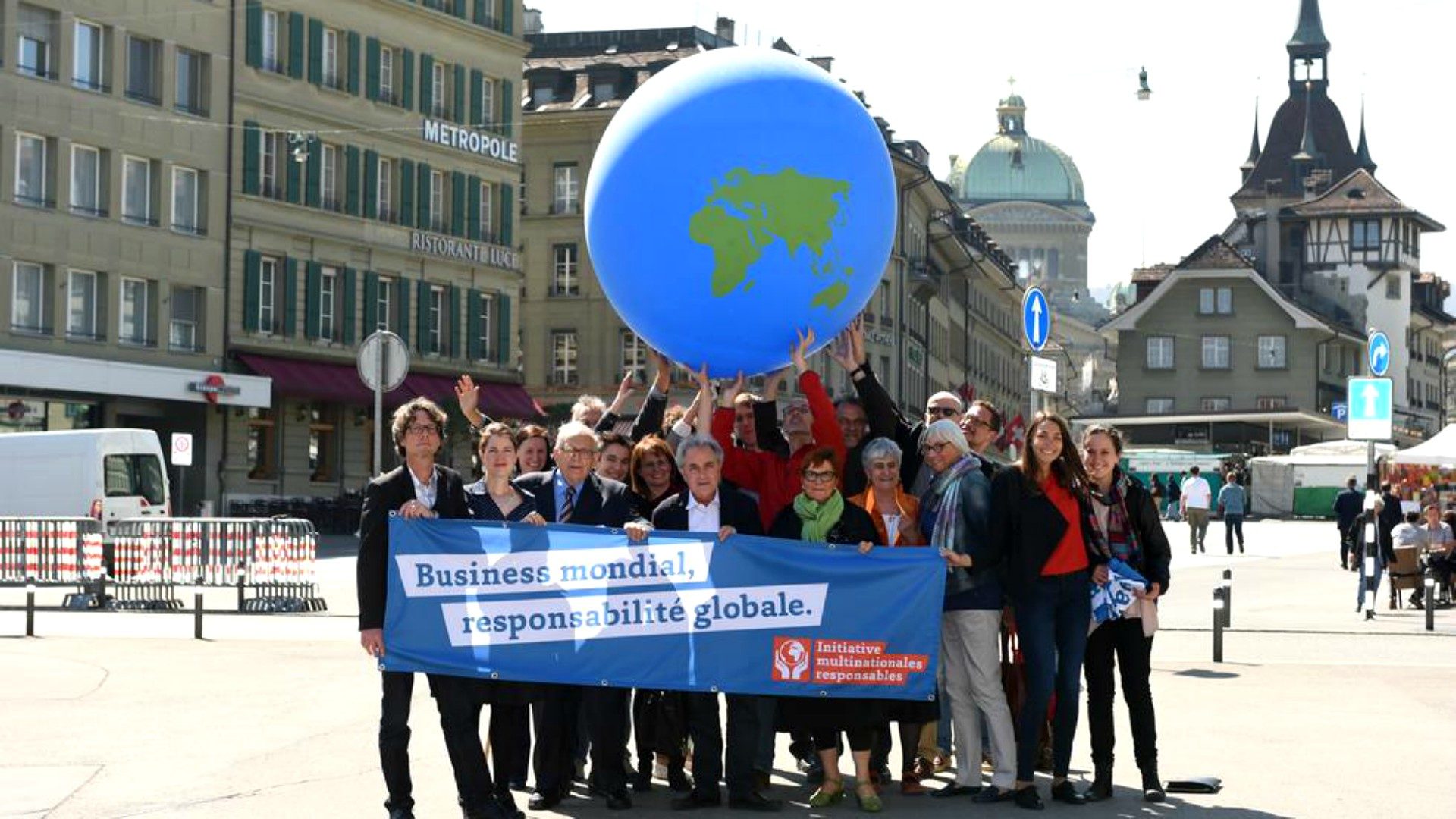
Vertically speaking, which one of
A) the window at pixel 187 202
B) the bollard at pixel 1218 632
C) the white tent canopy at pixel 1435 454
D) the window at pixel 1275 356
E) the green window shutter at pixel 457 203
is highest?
the green window shutter at pixel 457 203

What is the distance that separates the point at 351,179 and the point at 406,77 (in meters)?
3.68

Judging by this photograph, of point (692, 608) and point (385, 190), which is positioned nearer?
point (692, 608)

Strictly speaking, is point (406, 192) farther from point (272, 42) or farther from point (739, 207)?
point (739, 207)

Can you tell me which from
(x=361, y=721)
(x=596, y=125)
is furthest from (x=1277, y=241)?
(x=361, y=721)

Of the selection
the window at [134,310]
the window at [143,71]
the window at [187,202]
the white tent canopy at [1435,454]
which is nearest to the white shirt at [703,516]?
the white tent canopy at [1435,454]

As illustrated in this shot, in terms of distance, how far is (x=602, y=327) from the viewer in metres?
72.6

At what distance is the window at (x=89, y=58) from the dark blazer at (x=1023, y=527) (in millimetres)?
42961

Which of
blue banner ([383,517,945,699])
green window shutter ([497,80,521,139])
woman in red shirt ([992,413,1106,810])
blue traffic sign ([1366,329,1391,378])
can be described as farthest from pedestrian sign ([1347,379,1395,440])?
green window shutter ([497,80,521,139])

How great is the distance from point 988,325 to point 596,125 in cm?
5172

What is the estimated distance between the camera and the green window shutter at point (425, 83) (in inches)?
2453

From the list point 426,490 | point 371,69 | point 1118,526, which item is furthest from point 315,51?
point 426,490

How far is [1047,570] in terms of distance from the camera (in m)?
11.2

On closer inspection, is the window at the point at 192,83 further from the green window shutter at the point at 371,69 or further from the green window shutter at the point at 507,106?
the green window shutter at the point at 507,106

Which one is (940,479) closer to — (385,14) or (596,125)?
(385,14)
